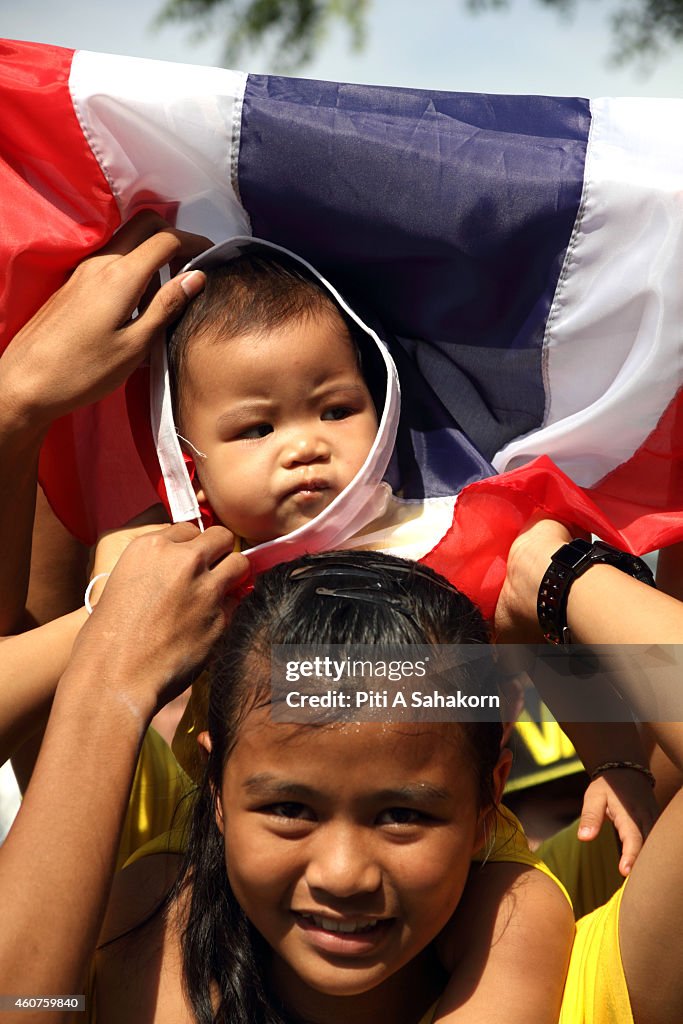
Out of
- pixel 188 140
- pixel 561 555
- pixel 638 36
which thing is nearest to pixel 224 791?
pixel 561 555

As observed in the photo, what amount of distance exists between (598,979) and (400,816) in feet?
1.18

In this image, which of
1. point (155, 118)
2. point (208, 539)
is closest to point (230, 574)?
point (208, 539)

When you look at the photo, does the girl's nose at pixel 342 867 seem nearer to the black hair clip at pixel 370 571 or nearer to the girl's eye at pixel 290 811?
the girl's eye at pixel 290 811

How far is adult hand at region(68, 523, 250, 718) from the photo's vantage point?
1.63 m

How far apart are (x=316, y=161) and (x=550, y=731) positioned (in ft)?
4.65

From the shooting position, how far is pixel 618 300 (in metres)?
2.05

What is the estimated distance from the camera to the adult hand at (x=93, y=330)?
6.59 feet

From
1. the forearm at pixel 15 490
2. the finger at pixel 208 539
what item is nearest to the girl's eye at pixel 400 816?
the finger at pixel 208 539

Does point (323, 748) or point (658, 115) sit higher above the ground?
point (658, 115)

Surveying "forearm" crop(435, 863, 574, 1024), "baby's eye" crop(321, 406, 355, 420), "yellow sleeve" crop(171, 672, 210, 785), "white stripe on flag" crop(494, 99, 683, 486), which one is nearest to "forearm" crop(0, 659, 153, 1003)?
Answer: "yellow sleeve" crop(171, 672, 210, 785)

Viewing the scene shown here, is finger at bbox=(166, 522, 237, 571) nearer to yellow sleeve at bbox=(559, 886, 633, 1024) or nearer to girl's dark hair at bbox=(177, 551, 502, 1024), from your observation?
girl's dark hair at bbox=(177, 551, 502, 1024)

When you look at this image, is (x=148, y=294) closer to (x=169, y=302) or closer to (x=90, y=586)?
(x=169, y=302)

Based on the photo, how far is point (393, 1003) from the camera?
5.24 feet

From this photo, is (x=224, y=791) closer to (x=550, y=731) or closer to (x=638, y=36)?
(x=550, y=731)
